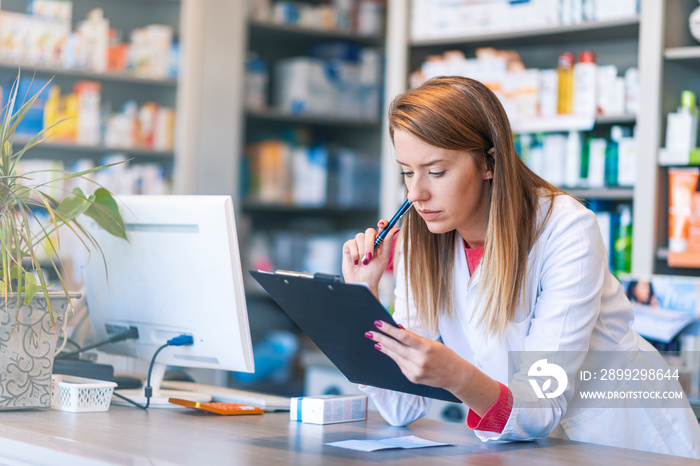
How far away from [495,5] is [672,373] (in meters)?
2.28

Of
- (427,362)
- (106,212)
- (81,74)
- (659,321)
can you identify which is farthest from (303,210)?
(427,362)

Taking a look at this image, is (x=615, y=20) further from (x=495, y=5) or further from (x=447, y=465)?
(x=447, y=465)

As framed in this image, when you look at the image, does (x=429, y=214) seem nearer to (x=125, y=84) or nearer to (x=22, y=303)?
(x=22, y=303)

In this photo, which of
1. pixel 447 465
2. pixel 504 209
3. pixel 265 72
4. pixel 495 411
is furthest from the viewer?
pixel 265 72

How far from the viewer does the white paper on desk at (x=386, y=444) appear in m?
1.36

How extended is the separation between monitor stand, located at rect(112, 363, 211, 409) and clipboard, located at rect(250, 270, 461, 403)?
436 mm

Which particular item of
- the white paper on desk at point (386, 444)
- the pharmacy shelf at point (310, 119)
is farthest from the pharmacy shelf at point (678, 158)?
the white paper on desk at point (386, 444)

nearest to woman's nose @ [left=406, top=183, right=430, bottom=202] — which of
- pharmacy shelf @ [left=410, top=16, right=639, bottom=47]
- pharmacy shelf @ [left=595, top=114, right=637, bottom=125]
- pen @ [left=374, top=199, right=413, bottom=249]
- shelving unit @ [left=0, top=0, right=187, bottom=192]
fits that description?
pen @ [left=374, top=199, right=413, bottom=249]

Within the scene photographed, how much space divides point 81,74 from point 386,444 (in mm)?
3097

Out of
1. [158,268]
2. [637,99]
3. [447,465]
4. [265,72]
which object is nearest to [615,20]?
[637,99]

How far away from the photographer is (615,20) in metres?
3.34

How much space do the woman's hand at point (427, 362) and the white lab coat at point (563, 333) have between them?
0.36 ft

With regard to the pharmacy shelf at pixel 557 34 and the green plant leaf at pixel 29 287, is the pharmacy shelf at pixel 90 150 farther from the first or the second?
the green plant leaf at pixel 29 287

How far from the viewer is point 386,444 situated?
4.58 ft
